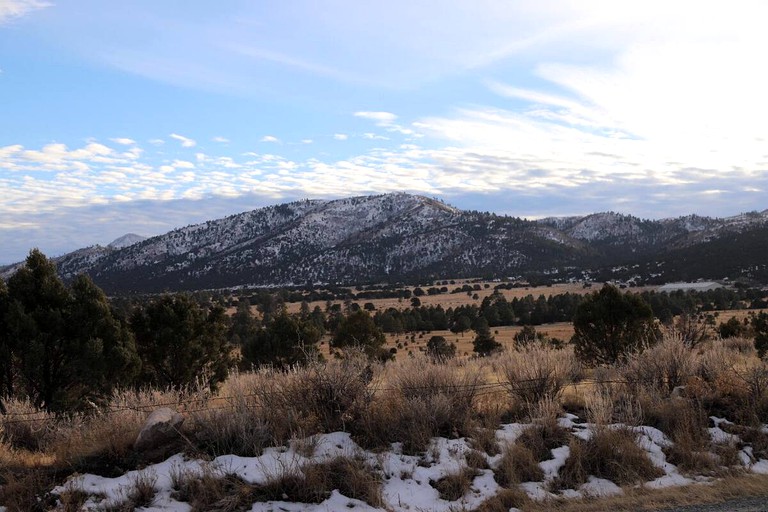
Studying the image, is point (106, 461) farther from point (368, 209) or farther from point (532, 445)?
point (368, 209)

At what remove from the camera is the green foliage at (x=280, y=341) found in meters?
23.8

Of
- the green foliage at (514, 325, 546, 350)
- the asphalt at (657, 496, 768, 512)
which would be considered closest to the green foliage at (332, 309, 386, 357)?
the green foliage at (514, 325, 546, 350)

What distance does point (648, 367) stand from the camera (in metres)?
9.16

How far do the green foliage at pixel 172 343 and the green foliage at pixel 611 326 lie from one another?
43.6 feet

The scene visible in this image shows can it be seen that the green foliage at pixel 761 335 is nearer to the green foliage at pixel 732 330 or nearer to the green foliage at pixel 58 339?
the green foliage at pixel 732 330

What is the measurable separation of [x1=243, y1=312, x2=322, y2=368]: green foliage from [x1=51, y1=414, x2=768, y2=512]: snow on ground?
56.2 feet

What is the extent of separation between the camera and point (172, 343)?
18938 millimetres

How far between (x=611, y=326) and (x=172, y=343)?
15623 mm

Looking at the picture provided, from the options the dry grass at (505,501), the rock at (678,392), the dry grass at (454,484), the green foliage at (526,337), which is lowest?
the green foliage at (526,337)

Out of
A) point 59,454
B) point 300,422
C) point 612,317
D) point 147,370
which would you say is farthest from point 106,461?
point 612,317

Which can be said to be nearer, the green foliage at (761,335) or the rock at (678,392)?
the rock at (678,392)

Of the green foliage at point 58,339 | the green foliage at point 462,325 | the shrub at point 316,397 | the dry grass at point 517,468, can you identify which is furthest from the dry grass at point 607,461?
the green foliage at point 462,325

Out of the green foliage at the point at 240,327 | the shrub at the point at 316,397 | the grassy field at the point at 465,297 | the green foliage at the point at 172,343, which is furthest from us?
the grassy field at the point at 465,297

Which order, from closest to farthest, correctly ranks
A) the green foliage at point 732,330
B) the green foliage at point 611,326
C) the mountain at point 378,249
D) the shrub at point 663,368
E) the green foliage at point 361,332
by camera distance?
1. the shrub at point 663,368
2. the green foliage at point 611,326
3. the green foliage at point 361,332
4. the green foliage at point 732,330
5. the mountain at point 378,249
